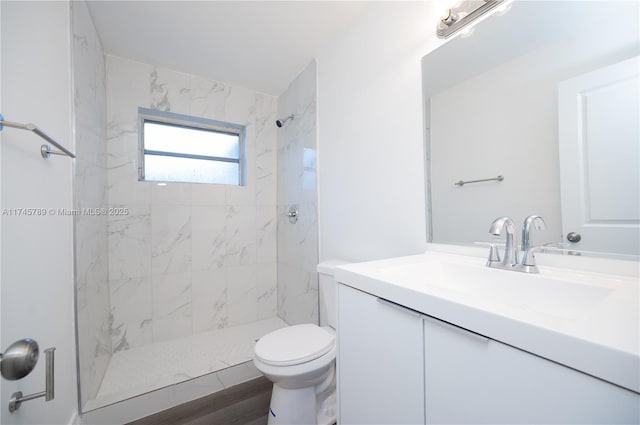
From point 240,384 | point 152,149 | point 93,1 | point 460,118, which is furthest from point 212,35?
point 240,384

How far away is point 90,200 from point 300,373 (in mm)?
1576

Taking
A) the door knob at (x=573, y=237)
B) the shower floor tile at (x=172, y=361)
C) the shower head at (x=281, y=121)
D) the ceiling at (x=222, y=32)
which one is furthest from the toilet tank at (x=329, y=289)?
the ceiling at (x=222, y=32)

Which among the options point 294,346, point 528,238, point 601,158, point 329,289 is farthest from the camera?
point 329,289

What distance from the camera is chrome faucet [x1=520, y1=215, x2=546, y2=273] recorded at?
0.82 m

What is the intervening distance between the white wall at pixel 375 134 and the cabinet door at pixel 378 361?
55 centimetres

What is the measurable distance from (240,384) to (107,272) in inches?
51.8

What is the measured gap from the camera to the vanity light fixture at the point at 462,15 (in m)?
0.95

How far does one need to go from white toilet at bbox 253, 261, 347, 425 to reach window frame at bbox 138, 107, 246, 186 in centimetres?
161

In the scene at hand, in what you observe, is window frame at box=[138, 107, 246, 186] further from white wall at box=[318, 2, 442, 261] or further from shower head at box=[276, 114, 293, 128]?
white wall at box=[318, 2, 442, 261]

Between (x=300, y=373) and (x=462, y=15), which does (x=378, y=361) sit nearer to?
(x=300, y=373)

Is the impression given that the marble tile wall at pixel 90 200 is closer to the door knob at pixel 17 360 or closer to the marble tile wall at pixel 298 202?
the door knob at pixel 17 360

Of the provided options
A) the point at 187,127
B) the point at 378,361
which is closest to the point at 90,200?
the point at 187,127

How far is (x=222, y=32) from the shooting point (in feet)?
5.63

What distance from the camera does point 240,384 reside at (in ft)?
5.50
